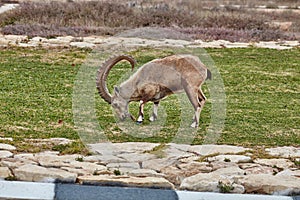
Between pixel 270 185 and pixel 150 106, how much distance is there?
11.2 ft

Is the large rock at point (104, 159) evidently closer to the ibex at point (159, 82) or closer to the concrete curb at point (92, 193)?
the concrete curb at point (92, 193)

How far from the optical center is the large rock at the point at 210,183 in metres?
4.98

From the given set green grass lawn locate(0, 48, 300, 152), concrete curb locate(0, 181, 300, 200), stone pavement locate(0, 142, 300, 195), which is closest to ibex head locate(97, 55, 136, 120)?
green grass lawn locate(0, 48, 300, 152)

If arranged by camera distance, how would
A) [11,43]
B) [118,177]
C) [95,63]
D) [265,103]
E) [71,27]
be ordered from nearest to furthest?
1. [118,177]
2. [265,103]
3. [95,63]
4. [11,43]
5. [71,27]

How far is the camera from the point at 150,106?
27.0 feet

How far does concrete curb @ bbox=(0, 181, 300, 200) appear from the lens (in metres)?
4.68

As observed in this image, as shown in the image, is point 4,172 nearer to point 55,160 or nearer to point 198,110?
point 55,160

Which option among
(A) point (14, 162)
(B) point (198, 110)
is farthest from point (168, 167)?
(B) point (198, 110)

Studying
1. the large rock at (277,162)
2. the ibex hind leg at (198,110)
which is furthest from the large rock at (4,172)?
the ibex hind leg at (198,110)

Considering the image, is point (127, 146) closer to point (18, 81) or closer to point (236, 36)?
point (18, 81)

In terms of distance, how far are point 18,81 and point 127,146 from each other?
3.85 metres

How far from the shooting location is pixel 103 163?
18.1 feet

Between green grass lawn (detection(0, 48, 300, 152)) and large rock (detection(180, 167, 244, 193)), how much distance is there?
132cm

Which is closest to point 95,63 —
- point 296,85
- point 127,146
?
point 296,85
